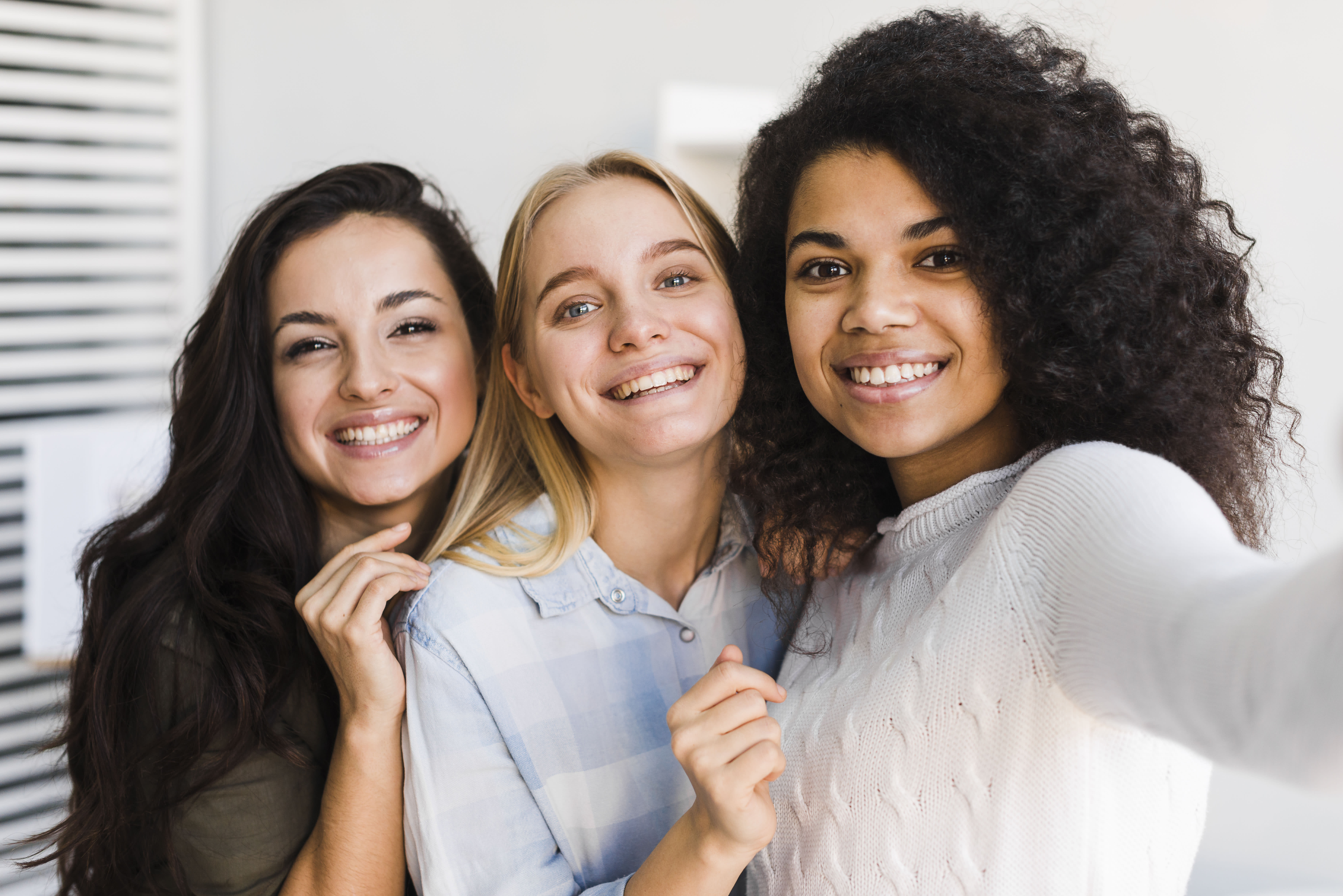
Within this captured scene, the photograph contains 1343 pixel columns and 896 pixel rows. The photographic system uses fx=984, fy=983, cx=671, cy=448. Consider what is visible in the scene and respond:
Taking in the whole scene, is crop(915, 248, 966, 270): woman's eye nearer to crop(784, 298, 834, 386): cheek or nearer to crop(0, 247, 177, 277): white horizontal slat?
crop(784, 298, 834, 386): cheek

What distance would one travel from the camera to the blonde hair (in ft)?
5.36

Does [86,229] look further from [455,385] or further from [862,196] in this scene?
[862,196]

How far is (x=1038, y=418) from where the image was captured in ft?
4.03

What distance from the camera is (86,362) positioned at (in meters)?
2.98

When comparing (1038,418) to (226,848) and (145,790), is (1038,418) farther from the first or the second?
(145,790)

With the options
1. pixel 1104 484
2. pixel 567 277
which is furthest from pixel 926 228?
pixel 567 277

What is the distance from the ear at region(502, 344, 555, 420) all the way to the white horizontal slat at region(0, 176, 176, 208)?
6.27 ft

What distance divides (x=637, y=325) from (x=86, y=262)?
225 cm

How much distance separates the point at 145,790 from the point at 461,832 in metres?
0.66

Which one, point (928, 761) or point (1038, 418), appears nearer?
point (928, 761)

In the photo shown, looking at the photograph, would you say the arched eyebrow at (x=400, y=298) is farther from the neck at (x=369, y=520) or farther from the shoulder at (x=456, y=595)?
the shoulder at (x=456, y=595)

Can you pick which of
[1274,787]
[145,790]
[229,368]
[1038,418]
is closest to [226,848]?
[145,790]

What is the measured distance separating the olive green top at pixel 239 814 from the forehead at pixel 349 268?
665mm

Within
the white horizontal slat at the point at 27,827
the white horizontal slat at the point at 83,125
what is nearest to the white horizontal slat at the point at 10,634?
the white horizontal slat at the point at 27,827
